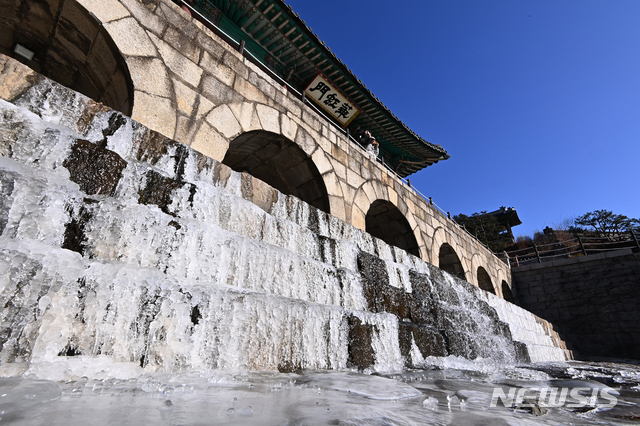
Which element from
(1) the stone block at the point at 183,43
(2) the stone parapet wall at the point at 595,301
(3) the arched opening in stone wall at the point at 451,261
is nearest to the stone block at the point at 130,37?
(1) the stone block at the point at 183,43

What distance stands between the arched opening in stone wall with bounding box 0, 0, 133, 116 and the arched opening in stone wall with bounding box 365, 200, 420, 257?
189 inches

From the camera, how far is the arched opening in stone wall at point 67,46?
2.89 m

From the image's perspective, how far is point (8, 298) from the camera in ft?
3.01

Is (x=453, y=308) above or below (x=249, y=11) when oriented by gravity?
below

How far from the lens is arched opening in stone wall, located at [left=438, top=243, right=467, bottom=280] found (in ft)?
A: 28.7

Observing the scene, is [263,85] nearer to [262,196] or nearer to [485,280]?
[262,196]

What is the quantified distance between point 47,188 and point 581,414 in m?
2.06

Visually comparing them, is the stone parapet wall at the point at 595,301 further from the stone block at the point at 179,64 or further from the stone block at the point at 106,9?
the stone block at the point at 106,9

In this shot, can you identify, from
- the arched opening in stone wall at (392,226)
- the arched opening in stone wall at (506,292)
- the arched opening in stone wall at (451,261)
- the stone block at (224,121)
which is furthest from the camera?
the arched opening in stone wall at (506,292)

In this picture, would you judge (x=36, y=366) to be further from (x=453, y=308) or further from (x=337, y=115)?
(x=337, y=115)

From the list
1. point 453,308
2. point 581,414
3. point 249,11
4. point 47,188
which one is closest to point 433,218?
point 453,308

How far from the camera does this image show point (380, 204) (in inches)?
257

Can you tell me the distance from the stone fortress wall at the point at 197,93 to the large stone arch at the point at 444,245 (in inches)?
100

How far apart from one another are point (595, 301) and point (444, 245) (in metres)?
6.60
